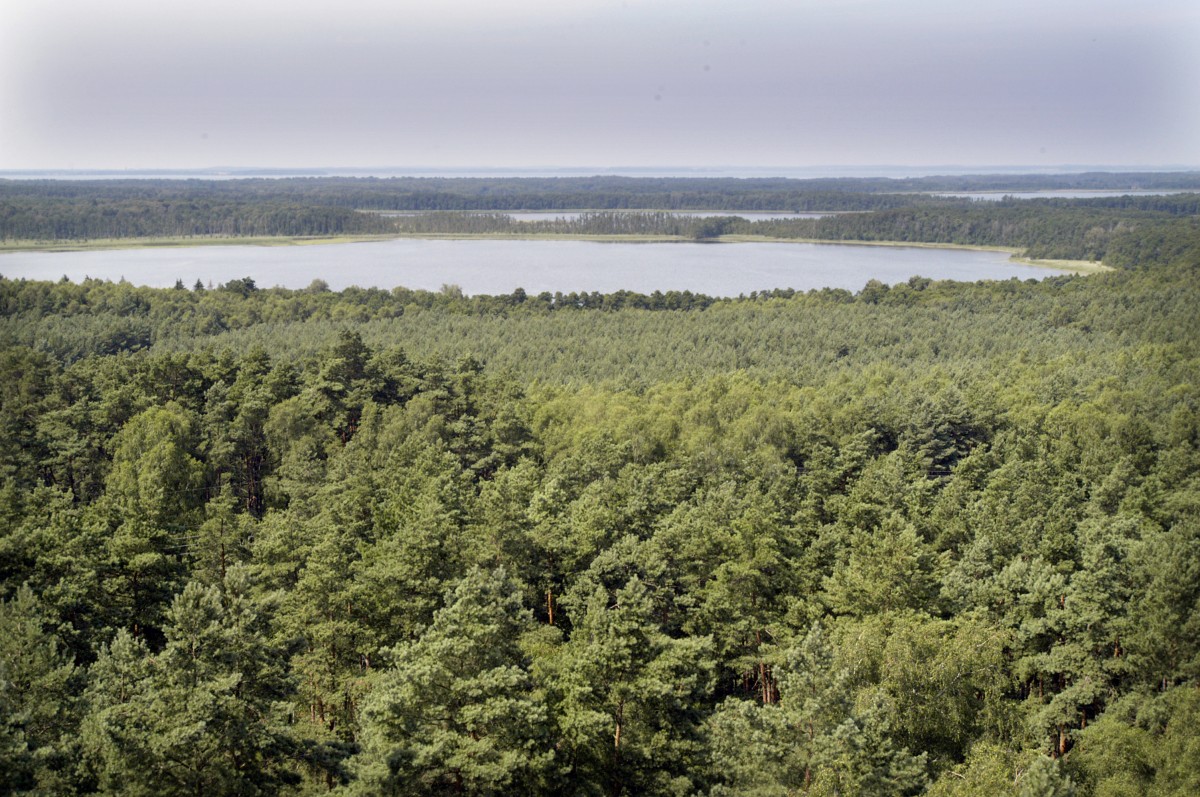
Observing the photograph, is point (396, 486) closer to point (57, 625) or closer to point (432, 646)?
point (57, 625)

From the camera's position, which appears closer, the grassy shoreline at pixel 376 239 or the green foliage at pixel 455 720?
the green foliage at pixel 455 720

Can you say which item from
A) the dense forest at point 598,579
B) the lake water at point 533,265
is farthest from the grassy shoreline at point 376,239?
the dense forest at point 598,579

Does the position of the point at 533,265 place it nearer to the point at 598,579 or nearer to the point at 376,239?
the point at 376,239

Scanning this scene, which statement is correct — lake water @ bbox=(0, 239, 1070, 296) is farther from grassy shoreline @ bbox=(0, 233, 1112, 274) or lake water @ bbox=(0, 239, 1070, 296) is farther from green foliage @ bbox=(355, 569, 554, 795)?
green foliage @ bbox=(355, 569, 554, 795)

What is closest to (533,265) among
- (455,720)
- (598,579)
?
(598,579)

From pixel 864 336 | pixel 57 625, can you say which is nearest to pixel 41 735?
pixel 57 625

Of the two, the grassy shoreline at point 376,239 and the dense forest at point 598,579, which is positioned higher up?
the grassy shoreline at point 376,239

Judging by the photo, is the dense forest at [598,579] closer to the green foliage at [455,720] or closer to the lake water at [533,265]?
the green foliage at [455,720]
